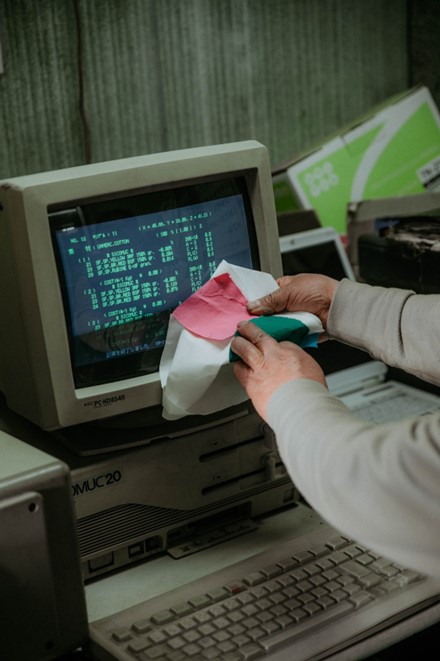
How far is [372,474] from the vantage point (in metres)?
0.89

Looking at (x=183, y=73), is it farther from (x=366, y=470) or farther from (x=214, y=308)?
(x=366, y=470)

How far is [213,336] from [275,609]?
0.38 metres

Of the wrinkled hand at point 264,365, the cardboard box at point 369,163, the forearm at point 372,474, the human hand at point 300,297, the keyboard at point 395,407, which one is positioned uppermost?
the cardboard box at point 369,163

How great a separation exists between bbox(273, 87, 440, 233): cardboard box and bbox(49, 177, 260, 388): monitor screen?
0.69 m

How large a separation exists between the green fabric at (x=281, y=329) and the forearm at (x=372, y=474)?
0.58ft

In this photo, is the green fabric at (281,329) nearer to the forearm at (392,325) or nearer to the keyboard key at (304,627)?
the forearm at (392,325)

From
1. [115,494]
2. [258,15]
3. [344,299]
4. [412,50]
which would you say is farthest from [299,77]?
[115,494]

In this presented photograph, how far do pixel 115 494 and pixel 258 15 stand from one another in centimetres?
128

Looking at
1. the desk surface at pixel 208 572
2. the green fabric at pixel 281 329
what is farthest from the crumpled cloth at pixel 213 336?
the desk surface at pixel 208 572

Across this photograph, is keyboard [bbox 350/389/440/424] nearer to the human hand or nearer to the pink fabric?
the human hand

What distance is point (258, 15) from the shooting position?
195cm

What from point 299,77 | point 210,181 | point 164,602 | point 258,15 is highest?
point 258,15

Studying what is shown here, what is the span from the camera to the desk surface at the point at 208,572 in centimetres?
107

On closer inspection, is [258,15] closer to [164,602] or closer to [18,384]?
[18,384]
